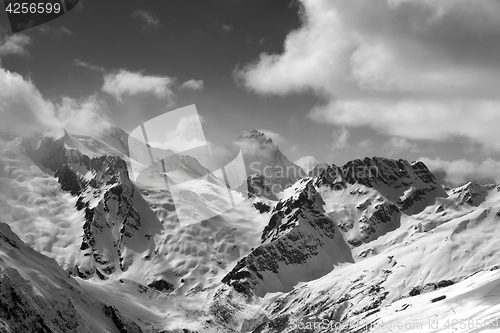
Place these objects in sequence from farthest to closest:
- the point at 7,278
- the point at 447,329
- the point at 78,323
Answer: the point at 78,323 < the point at 7,278 < the point at 447,329

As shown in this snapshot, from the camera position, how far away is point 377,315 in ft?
620

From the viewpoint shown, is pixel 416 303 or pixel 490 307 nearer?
pixel 490 307

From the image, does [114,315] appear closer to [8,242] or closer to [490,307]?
[8,242]

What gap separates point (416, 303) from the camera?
171000 millimetres

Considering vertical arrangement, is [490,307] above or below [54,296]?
below

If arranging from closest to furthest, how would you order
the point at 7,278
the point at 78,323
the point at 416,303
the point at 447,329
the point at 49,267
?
the point at 447,329, the point at 7,278, the point at 78,323, the point at 416,303, the point at 49,267

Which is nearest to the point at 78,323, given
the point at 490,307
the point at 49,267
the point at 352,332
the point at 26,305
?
the point at 26,305

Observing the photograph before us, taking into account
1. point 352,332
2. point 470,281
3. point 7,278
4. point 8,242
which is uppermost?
point 8,242

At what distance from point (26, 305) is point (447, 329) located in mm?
97942

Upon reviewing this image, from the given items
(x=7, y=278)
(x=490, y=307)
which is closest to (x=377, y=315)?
(x=490, y=307)

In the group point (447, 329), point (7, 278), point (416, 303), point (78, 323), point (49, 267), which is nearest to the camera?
point (447, 329)

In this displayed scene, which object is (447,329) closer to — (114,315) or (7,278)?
(7,278)

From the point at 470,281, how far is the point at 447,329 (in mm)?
53264

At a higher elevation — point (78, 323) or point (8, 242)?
point (8, 242)
